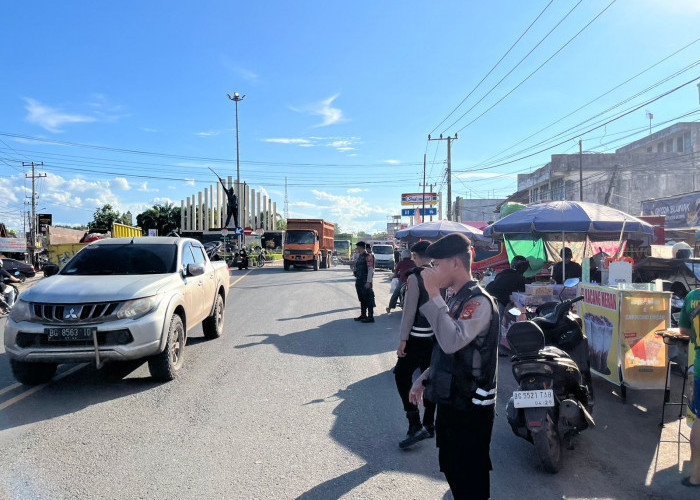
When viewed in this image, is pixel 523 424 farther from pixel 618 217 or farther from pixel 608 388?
pixel 618 217

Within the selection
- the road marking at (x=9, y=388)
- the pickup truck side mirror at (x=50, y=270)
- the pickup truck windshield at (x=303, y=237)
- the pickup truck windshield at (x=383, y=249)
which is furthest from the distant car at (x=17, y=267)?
the pickup truck windshield at (x=383, y=249)

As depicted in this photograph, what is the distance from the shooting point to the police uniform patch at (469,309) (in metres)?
2.32

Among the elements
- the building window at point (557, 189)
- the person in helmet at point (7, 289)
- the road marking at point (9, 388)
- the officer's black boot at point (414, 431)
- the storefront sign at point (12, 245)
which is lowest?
the road marking at point (9, 388)

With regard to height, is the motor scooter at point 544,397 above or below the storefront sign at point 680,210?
below

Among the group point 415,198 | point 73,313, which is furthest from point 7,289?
point 415,198

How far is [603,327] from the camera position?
5.53 metres

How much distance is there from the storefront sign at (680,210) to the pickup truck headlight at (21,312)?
92.2ft

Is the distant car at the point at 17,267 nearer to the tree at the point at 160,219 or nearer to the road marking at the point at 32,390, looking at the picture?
the road marking at the point at 32,390

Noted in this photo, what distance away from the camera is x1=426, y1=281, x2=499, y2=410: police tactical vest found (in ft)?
7.71

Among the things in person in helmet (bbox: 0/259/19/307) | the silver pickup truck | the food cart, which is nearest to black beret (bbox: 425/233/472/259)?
the food cart

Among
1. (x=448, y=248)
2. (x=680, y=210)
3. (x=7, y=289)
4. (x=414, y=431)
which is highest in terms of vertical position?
(x=680, y=210)

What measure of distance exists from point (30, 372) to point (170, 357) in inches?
60.8

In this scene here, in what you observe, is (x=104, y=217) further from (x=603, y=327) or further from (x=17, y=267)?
(x=603, y=327)

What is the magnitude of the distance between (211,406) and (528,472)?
10.2ft
